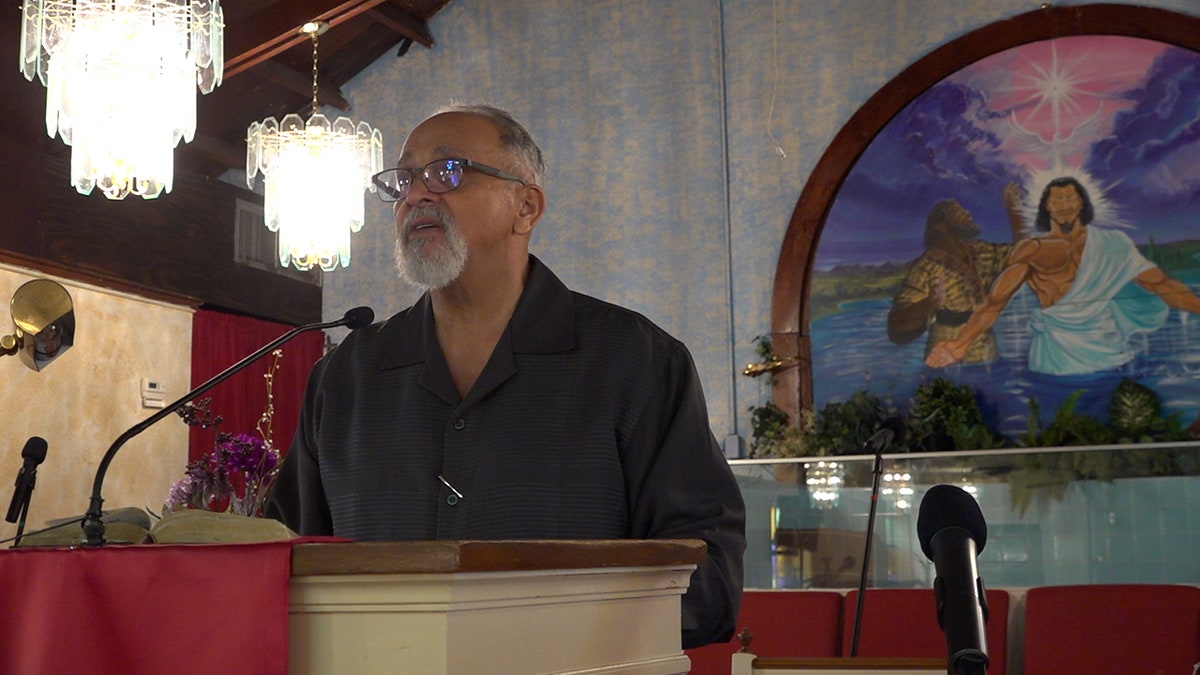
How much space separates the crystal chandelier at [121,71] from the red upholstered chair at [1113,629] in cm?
410

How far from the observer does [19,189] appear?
743 cm

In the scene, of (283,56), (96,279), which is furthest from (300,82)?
(96,279)

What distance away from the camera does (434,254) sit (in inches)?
81.7

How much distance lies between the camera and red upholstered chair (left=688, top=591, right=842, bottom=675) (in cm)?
567

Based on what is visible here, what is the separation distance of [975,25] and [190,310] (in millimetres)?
5297

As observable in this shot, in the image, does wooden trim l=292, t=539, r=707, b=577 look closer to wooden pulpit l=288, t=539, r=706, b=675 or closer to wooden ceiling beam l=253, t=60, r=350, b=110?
wooden pulpit l=288, t=539, r=706, b=675

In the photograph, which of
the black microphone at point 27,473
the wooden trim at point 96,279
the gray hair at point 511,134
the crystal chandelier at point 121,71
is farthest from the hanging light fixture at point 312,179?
the gray hair at point 511,134

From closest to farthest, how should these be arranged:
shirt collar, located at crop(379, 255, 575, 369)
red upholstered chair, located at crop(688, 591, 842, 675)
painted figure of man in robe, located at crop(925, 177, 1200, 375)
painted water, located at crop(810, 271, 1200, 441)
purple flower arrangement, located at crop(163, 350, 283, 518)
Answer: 1. shirt collar, located at crop(379, 255, 575, 369)
2. purple flower arrangement, located at crop(163, 350, 283, 518)
3. red upholstered chair, located at crop(688, 591, 842, 675)
4. painted water, located at crop(810, 271, 1200, 441)
5. painted figure of man in robe, located at crop(925, 177, 1200, 375)

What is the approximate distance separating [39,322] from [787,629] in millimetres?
3728

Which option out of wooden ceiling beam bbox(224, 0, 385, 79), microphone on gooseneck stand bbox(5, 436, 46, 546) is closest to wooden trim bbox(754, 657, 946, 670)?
microphone on gooseneck stand bbox(5, 436, 46, 546)

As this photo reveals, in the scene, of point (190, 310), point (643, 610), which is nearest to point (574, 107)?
point (190, 310)

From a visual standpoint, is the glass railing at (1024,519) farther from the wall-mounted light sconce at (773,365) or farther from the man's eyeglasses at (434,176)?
the man's eyeglasses at (434,176)

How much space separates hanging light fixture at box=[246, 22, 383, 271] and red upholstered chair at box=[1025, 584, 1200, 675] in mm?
4049

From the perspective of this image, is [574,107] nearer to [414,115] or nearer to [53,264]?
[414,115]
